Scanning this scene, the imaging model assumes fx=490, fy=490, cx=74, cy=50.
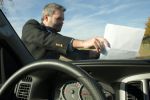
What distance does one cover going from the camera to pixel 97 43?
3.59 metres

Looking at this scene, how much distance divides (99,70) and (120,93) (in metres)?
0.22

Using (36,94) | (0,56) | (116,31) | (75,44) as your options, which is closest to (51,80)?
(36,94)

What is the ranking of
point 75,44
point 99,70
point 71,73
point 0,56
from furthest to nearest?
1. point 75,44
2. point 0,56
3. point 99,70
4. point 71,73

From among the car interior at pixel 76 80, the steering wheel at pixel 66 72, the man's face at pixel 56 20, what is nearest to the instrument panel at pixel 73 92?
the car interior at pixel 76 80

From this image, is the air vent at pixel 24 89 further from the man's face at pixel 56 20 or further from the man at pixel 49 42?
the man's face at pixel 56 20

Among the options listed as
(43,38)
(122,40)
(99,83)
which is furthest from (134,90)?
(43,38)

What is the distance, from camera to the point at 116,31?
125 inches

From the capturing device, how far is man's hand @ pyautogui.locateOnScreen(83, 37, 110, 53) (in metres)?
3.30

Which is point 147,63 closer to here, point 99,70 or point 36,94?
point 99,70

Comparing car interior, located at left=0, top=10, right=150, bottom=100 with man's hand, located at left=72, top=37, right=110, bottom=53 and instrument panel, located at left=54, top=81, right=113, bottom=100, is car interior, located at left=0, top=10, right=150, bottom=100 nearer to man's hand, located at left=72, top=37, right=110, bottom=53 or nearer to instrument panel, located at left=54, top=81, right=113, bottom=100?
instrument panel, located at left=54, top=81, right=113, bottom=100

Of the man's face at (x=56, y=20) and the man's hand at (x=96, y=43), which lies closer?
the man's hand at (x=96, y=43)

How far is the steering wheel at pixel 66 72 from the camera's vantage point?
2676mm

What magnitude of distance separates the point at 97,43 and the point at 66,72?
2.58ft

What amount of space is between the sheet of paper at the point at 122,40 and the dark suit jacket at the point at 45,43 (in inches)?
76.0
